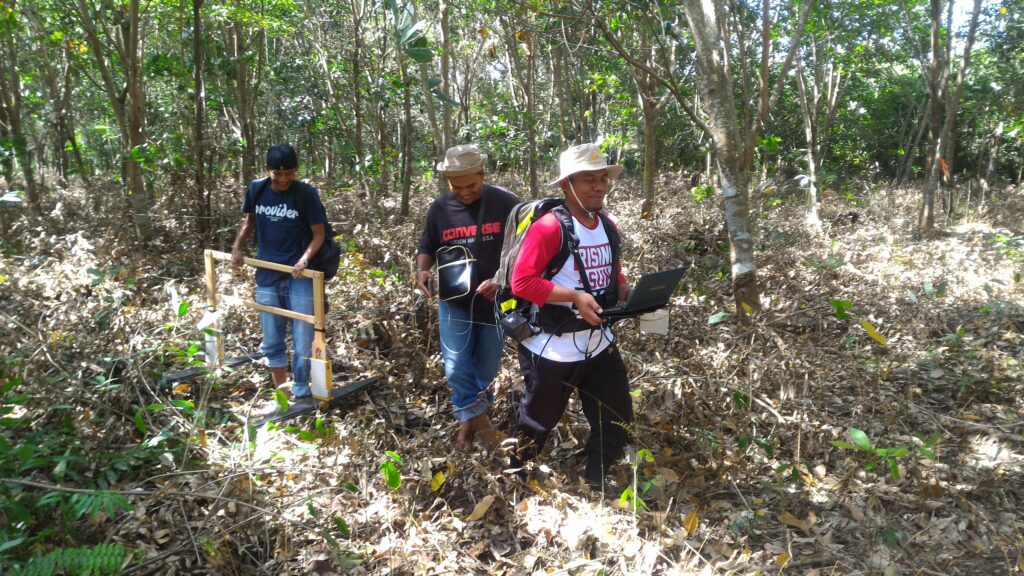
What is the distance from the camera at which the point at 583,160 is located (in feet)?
10.9

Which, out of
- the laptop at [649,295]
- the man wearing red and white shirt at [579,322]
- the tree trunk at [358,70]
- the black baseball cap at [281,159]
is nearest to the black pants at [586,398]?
the man wearing red and white shirt at [579,322]

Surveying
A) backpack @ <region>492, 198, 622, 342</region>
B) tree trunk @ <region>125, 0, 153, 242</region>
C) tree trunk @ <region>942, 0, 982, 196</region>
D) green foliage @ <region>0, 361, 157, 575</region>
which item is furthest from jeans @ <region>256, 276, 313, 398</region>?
tree trunk @ <region>942, 0, 982, 196</region>

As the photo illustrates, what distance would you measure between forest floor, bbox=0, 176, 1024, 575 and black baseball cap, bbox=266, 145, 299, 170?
1.15 metres

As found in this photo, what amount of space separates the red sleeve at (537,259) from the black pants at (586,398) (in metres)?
0.42

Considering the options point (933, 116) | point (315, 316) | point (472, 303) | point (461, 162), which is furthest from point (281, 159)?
point (933, 116)

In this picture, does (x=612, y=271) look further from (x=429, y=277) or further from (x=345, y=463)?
(x=345, y=463)

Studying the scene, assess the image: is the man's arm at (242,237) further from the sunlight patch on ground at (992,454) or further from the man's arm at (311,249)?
the sunlight patch on ground at (992,454)

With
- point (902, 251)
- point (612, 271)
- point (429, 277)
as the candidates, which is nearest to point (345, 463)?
point (429, 277)

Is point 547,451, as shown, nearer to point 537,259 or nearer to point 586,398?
point 586,398

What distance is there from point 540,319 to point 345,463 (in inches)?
55.3

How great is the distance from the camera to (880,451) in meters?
3.51

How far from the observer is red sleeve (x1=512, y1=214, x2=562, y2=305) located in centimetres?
321

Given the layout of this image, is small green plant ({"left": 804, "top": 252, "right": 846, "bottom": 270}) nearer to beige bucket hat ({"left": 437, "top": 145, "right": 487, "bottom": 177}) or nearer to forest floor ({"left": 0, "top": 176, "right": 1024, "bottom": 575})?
forest floor ({"left": 0, "top": 176, "right": 1024, "bottom": 575})

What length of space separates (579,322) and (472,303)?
35.5 inches
